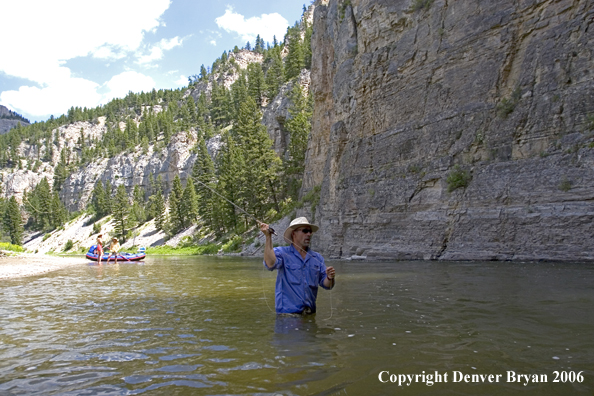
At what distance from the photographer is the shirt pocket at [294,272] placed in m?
6.89

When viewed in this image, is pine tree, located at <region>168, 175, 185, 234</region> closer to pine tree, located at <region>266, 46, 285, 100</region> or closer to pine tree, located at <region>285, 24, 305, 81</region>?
pine tree, located at <region>266, 46, 285, 100</region>

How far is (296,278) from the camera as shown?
22.9 feet

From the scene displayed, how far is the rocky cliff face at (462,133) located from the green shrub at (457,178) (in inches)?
2.9

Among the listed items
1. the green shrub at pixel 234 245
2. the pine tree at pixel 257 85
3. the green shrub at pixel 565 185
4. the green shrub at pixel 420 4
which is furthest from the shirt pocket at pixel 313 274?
the pine tree at pixel 257 85

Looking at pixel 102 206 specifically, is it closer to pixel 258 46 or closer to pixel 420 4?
pixel 420 4

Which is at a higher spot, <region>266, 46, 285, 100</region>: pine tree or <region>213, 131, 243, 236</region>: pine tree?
<region>266, 46, 285, 100</region>: pine tree

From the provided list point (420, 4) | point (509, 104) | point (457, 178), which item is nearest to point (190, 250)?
point (420, 4)

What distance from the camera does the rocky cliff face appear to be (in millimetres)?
18000

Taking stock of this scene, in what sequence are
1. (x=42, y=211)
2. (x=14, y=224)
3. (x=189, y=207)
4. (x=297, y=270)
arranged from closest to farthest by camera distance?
1. (x=297, y=270)
2. (x=189, y=207)
3. (x=14, y=224)
4. (x=42, y=211)

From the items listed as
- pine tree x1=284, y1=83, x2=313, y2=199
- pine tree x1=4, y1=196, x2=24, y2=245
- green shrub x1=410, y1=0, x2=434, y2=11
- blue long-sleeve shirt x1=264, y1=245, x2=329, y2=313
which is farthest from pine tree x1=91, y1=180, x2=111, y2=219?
blue long-sleeve shirt x1=264, y1=245, x2=329, y2=313

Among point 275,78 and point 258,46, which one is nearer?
point 275,78

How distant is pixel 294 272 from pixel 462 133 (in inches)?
762

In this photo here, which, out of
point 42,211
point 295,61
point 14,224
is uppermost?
point 295,61

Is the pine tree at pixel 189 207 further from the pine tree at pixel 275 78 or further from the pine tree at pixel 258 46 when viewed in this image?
the pine tree at pixel 258 46
